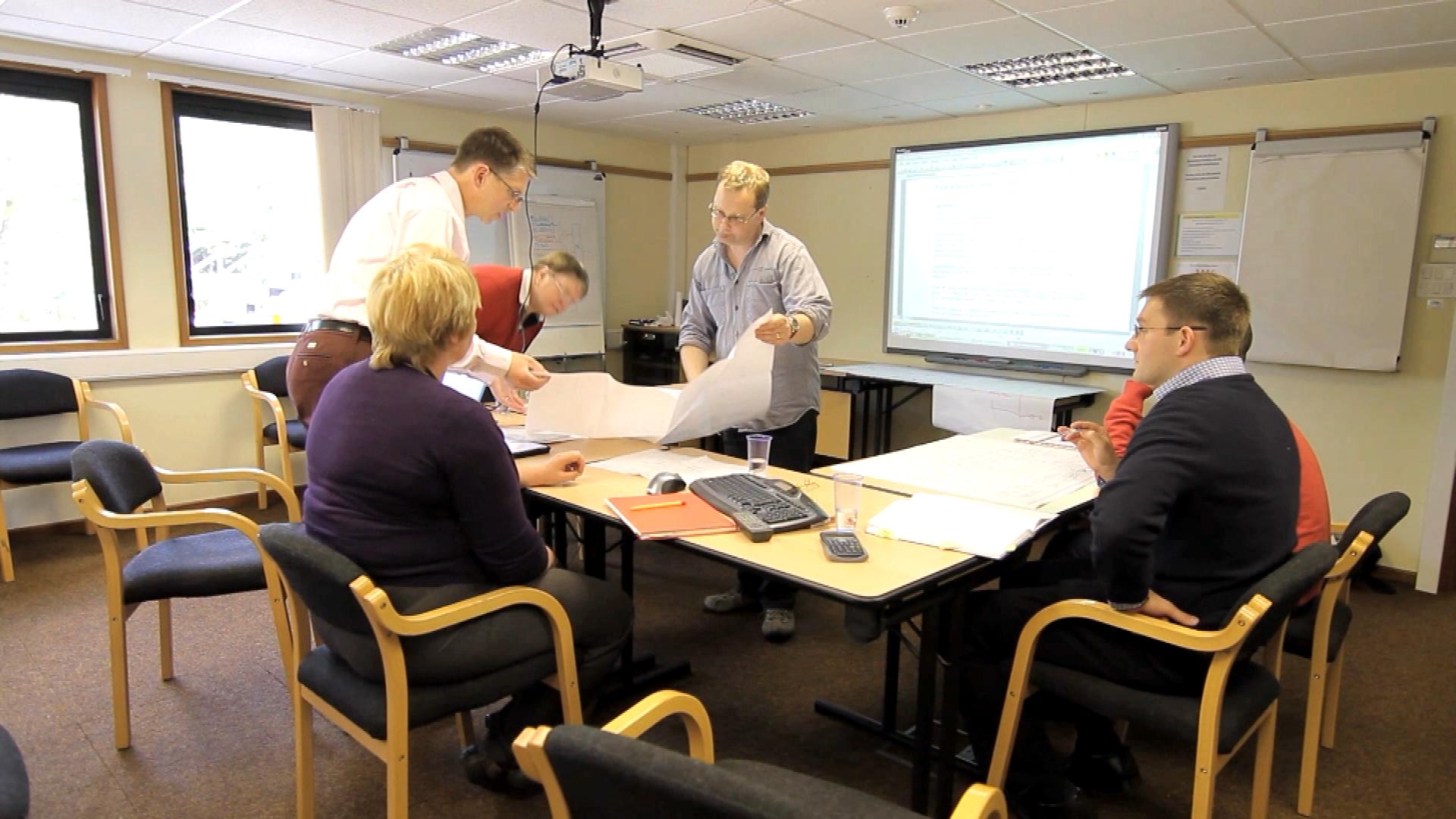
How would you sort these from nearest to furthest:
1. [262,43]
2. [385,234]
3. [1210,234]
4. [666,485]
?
[666,485]
[385,234]
[262,43]
[1210,234]

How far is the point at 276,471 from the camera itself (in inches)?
191

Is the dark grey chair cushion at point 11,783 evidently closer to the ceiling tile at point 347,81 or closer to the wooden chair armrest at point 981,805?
the wooden chair armrest at point 981,805

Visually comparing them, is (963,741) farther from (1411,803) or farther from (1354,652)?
(1354,652)

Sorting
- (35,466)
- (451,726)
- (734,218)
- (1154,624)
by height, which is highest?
(734,218)

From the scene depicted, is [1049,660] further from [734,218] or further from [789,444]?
[734,218]

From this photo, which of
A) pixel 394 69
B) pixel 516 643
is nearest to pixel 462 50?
pixel 394 69

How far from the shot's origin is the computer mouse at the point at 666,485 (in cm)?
201

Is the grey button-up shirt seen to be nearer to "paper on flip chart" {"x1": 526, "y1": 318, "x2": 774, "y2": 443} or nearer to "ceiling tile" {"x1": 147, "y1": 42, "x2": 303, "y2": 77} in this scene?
"paper on flip chart" {"x1": 526, "y1": 318, "x2": 774, "y2": 443}

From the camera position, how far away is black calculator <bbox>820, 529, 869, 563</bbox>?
1.62 metres

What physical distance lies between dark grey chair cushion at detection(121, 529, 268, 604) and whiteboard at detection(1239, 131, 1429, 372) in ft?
14.5

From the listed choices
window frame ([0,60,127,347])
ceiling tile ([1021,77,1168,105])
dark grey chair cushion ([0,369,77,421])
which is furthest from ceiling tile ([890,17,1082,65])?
dark grey chair cushion ([0,369,77,421])

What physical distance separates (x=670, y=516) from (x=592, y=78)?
6.05 ft

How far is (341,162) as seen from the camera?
15.7 feet

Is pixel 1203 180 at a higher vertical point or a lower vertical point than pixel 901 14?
lower
